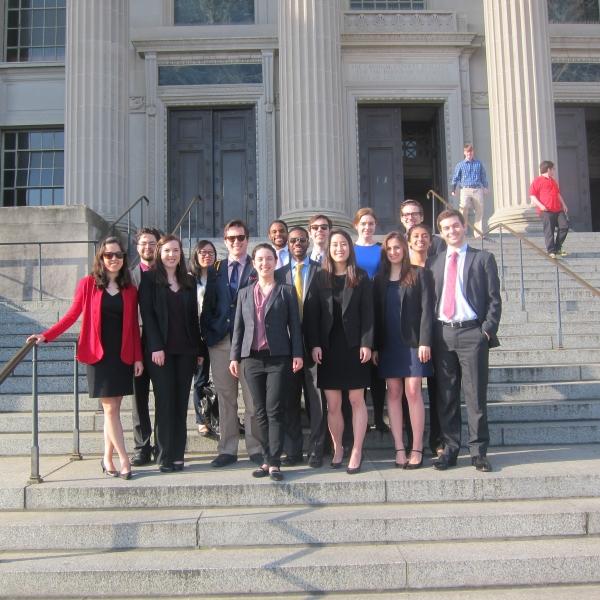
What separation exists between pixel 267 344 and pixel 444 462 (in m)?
1.60

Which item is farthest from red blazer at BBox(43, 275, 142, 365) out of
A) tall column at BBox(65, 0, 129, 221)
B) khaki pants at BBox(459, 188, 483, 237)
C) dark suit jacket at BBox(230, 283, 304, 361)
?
tall column at BBox(65, 0, 129, 221)

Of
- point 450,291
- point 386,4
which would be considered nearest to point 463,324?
point 450,291

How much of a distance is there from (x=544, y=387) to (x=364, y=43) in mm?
12480

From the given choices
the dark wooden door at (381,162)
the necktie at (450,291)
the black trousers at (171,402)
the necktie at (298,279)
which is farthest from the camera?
the dark wooden door at (381,162)

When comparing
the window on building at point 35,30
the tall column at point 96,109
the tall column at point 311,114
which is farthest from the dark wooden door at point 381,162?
the window on building at point 35,30

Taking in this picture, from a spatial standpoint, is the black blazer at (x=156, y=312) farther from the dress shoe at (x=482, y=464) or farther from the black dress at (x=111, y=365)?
the dress shoe at (x=482, y=464)

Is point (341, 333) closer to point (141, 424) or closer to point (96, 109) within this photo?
point (141, 424)

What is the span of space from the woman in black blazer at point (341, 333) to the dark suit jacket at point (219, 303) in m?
0.64

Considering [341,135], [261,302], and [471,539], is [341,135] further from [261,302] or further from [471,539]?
[471,539]

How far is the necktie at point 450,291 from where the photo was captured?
5246 millimetres

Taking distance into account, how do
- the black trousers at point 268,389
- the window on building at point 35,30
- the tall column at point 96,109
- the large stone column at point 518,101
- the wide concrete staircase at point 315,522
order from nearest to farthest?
the wide concrete staircase at point 315,522 < the black trousers at point 268,389 < the tall column at point 96,109 < the large stone column at point 518,101 < the window on building at point 35,30

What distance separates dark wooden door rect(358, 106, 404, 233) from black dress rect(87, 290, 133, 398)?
40.3 ft

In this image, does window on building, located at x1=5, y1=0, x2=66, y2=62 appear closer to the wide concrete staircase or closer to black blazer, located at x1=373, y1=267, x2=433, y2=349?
the wide concrete staircase

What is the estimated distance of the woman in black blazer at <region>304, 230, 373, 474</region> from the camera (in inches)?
203
